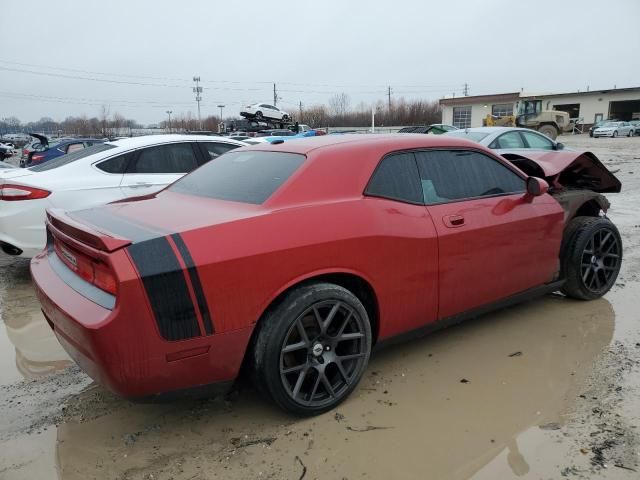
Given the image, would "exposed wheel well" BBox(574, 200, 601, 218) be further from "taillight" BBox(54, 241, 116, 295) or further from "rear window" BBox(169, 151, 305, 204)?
"taillight" BBox(54, 241, 116, 295)

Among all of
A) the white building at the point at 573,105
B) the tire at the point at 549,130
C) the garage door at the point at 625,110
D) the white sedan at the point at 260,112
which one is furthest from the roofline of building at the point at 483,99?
the white sedan at the point at 260,112

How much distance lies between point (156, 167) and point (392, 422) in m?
4.21

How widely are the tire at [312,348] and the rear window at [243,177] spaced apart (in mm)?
639

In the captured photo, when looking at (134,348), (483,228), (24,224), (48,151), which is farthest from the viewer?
(48,151)

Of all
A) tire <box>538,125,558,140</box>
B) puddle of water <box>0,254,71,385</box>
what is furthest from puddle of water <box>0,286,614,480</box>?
tire <box>538,125,558,140</box>

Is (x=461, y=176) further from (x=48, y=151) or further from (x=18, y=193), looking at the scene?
(x=48, y=151)

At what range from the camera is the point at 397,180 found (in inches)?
125

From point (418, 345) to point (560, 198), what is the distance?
1809 millimetres

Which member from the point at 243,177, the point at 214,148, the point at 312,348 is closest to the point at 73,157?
the point at 214,148

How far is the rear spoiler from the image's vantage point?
89.7 inches

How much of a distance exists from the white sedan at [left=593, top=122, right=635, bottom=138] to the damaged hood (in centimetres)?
3992

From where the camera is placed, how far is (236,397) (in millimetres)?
3074

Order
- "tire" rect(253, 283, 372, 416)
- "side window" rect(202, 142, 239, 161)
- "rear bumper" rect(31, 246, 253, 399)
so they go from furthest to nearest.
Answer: "side window" rect(202, 142, 239, 161), "tire" rect(253, 283, 372, 416), "rear bumper" rect(31, 246, 253, 399)

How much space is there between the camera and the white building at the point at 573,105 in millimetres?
53594
